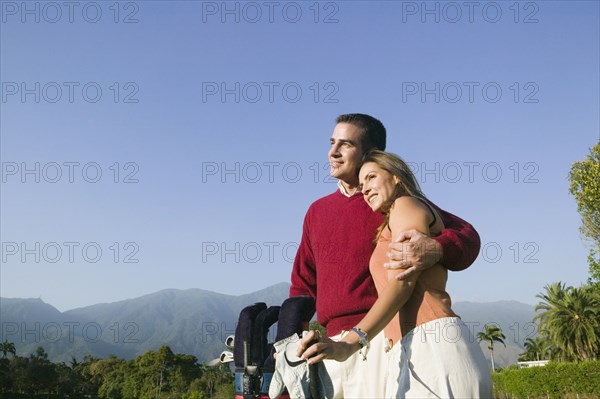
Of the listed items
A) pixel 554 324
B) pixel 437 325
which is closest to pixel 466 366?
pixel 437 325

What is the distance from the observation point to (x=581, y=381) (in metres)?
43.3

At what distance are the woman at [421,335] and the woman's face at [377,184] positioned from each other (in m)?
0.09

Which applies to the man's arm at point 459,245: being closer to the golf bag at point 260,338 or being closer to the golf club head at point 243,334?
the golf bag at point 260,338

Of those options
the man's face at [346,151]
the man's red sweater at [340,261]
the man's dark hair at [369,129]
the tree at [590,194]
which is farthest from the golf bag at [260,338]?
the tree at [590,194]

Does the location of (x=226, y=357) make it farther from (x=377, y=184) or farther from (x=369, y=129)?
(x=369, y=129)

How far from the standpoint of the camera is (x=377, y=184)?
2.91 metres

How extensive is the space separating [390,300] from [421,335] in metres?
0.20

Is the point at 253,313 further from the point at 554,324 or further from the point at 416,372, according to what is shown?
the point at 554,324

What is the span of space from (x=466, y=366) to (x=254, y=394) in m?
1.28

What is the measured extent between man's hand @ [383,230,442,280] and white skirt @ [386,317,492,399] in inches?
9.8

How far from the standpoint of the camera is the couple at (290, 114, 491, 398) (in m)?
2.43

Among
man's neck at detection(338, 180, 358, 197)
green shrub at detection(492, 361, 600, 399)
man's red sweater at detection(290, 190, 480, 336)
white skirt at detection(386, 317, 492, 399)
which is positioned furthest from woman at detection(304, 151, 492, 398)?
green shrub at detection(492, 361, 600, 399)

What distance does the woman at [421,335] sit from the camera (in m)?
2.40

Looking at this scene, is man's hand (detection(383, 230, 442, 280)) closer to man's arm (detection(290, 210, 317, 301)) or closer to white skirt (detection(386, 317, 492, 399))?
white skirt (detection(386, 317, 492, 399))
